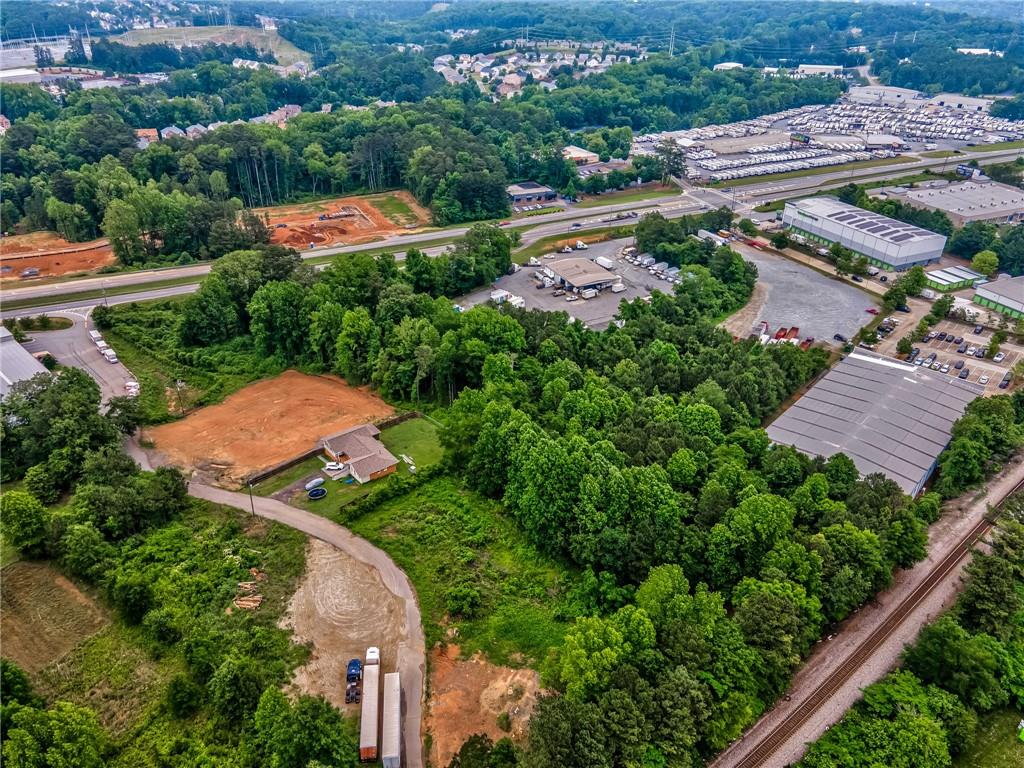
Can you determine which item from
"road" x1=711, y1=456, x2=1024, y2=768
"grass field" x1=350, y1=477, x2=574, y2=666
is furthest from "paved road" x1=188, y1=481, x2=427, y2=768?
"road" x1=711, y1=456, x2=1024, y2=768

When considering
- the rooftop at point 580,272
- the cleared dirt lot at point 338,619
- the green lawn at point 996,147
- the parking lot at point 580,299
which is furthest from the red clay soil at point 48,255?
the green lawn at point 996,147

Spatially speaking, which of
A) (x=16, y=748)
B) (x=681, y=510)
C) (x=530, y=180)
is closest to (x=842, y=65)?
(x=530, y=180)

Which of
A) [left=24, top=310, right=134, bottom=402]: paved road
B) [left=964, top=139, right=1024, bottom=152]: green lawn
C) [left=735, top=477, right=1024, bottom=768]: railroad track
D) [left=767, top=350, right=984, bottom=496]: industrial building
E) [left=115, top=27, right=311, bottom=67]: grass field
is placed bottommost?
[left=735, top=477, right=1024, bottom=768]: railroad track

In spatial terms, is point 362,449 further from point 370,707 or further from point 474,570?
point 370,707

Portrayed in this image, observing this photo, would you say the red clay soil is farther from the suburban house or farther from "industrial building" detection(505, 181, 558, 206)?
"industrial building" detection(505, 181, 558, 206)

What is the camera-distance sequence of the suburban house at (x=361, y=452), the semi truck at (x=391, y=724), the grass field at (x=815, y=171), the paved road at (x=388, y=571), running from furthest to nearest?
the grass field at (x=815, y=171) < the suburban house at (x=361, y=452) < the paved road at (x=388, y=571) < the semi truck at (x=391, y=724)

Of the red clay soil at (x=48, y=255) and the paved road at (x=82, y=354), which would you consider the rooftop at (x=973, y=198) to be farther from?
the red clay soil at (x=48, y=255)
